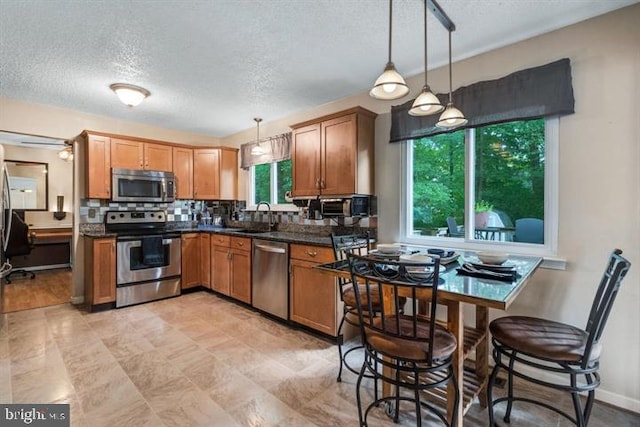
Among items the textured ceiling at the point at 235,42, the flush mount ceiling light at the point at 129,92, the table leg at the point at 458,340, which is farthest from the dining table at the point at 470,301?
the flush mount ceiling light at the point at 129,92

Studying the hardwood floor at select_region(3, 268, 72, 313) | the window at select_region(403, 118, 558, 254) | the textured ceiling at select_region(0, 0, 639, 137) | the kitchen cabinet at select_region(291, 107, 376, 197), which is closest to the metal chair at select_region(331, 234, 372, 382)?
the kitchen cabinet at select_region(291, 107, 376, 197)

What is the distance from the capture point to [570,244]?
2.10 meters

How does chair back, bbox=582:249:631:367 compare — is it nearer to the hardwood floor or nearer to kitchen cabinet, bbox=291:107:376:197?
kitchen cabinet, bbox=291:107:376:197

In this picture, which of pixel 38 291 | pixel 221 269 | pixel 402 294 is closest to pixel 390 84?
pixel 402 294

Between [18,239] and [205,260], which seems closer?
[205,260]

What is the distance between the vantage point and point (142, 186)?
420 centimetres

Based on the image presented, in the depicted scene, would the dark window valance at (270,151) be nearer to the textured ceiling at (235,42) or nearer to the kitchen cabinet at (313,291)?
the textured ceiling at (235,42)

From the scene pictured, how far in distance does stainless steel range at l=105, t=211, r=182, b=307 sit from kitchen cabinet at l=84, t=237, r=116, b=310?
6 centimetres

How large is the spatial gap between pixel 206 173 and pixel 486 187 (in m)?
3.84

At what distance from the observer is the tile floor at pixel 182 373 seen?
6.03ft

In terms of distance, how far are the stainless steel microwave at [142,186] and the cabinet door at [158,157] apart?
0.29ft

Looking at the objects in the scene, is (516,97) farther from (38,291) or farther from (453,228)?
(38,291)

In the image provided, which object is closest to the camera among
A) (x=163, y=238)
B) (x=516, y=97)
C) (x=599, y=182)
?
(x=599, y=182)

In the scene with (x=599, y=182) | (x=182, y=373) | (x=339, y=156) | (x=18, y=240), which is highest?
(x=339, y=156)
